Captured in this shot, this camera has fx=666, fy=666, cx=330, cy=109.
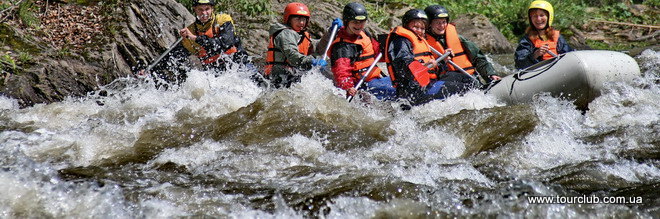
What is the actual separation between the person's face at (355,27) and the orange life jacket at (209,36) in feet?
6.23

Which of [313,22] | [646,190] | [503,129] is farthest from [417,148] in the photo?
[313,22]

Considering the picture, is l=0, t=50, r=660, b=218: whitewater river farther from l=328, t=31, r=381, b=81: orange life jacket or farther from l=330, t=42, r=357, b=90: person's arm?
l=328, t=31, r=381, b=81: orange life jacket

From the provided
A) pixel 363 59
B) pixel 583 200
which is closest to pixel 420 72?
pixel 363 59

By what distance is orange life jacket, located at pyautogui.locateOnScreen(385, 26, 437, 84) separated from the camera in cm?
718

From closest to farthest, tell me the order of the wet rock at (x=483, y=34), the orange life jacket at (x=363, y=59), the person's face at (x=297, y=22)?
the orange life jacket at (x=363, y=59) < the person's face at (x=297, y=22) < the wet rock at (x=483, y=34)

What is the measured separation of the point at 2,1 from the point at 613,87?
7785mm

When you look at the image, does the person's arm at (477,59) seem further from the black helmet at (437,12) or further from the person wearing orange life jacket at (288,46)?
the person wearing orange life jacket at (288,46)

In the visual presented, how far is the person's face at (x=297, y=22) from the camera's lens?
7.88 metres

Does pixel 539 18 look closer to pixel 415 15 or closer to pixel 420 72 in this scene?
pixel 415 15

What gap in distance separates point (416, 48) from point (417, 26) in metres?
0.26

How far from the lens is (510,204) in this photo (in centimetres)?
397

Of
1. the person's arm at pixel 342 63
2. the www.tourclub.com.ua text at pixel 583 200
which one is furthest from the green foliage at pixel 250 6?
the www.tourclub.com.ua text at pixel 583 200

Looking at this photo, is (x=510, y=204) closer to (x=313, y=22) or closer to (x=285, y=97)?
(x=285, y=97)

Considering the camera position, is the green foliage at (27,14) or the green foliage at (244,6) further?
the green foliage at (244,6)
